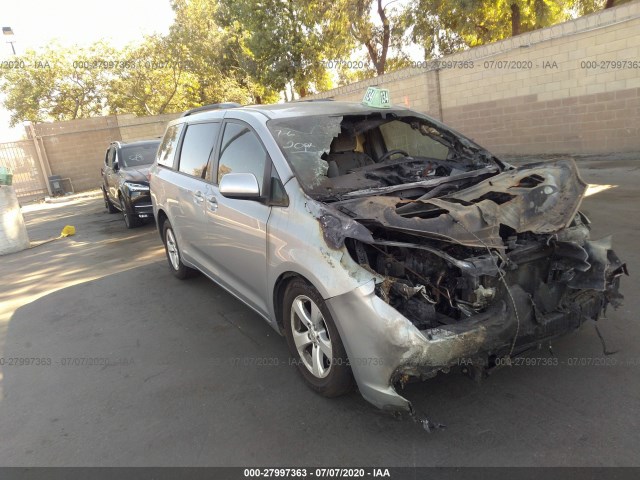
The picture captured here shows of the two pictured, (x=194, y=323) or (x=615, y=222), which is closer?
(x=194, y=323)

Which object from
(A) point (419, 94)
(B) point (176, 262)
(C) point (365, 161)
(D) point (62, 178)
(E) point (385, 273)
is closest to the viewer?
(E) point (385, 273)

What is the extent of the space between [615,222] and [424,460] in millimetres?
5003

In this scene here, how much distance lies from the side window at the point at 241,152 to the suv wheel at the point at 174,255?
1.77 m

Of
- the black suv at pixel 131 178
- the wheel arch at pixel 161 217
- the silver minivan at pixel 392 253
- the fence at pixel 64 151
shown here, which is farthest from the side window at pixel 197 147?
the fence at pixel 64 151

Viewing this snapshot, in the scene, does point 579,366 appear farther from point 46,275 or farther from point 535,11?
point 535,11

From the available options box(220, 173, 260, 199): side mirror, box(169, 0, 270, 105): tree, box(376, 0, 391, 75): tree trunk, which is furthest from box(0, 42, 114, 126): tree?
box(220, 173, 260, 199): side mirror

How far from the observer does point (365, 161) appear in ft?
13.1

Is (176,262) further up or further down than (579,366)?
further up

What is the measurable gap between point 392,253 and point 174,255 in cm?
374

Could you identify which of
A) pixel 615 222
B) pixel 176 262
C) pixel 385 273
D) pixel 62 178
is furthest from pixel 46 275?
pixel 62 178

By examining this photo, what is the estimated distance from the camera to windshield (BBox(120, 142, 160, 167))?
10289 millimetres

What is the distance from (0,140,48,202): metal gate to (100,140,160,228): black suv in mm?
10947

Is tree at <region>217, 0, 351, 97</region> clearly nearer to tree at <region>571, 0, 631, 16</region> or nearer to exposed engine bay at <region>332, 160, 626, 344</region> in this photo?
tree at <region>571, 0, 631, 16</region>

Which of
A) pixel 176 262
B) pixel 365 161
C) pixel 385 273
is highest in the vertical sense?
pixel 365 161
